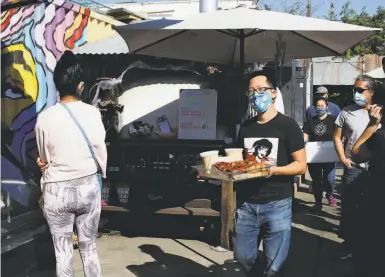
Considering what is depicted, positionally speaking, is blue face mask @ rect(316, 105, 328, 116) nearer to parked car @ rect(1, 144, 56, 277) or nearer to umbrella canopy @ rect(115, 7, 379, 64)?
umbrella canopy @ rect(115, 7, 379, 64)

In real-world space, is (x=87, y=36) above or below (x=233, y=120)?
above

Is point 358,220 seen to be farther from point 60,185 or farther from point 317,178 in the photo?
point 317,178

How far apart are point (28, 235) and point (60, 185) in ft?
5.51

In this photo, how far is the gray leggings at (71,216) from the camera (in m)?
3.58

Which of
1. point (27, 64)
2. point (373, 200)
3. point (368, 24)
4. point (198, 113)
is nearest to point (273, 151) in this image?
point (373, 200)

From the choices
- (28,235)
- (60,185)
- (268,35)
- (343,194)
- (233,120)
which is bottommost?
(28,235)

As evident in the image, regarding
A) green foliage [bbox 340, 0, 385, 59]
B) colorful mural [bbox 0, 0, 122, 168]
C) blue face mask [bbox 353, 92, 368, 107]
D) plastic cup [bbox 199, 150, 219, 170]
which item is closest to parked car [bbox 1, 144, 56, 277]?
colorful mural [bbox 0, 0, 122, 168]

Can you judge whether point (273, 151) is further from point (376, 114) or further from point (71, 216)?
point (71, 216)

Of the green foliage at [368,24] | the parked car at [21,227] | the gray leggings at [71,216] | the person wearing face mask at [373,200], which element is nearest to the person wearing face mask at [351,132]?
the person wearing face mask at [373,200]

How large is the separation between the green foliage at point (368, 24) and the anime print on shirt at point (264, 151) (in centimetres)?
1856

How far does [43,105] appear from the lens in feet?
20.3

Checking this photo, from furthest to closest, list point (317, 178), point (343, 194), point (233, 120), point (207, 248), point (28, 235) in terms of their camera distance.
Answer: point (317, 178) < point (233, 120) < point (207, 248) < point (343, 194) < point (28, 235)

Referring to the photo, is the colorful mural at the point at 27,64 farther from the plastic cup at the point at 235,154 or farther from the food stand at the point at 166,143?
the plastic cup at the point at 235,154

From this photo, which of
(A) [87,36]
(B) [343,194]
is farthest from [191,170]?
(A) [87,36]
